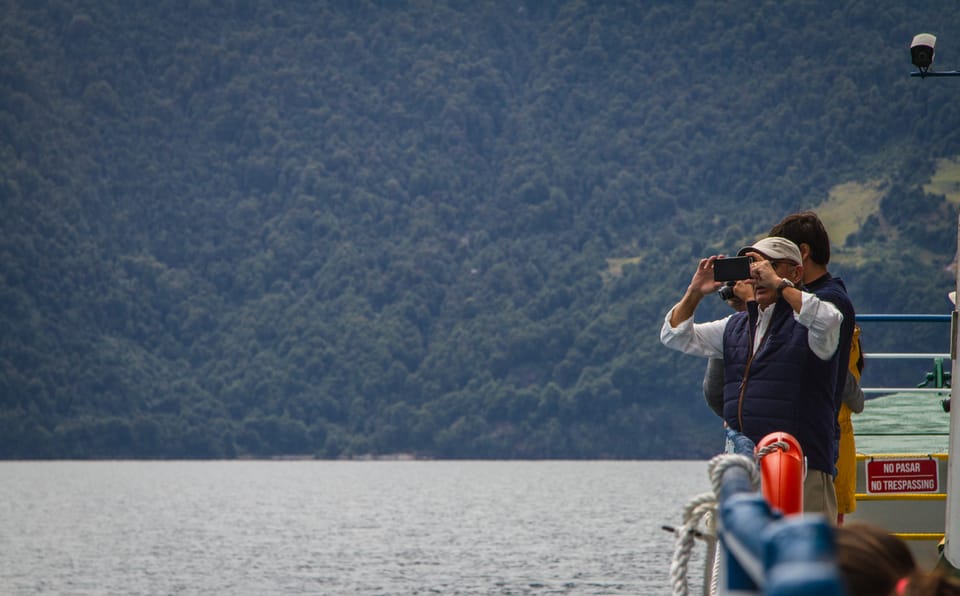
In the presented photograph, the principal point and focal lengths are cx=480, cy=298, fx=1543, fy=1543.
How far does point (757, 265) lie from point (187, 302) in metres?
167

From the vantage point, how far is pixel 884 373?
122 metres

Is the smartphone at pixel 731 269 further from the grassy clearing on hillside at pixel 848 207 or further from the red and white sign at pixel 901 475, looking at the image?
the grassy clearing on hillside at pixel 848 207

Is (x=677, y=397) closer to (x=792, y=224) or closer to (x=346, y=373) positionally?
(x=346, y=373)

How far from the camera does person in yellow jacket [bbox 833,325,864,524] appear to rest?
198 inches

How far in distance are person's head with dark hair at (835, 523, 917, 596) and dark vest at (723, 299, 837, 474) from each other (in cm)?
236

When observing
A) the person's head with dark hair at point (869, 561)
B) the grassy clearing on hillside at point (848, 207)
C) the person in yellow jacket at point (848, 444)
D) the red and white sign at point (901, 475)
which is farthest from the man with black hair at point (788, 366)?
the grassy clearing on hillside at point (848, 207)

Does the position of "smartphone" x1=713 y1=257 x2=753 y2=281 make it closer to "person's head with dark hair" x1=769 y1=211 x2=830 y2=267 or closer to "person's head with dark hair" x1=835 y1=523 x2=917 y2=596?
"person's head with dark hair" x1=769 y1=211 x2=830 y2=267

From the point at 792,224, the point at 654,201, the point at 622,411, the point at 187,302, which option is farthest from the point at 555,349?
the point at 792,224

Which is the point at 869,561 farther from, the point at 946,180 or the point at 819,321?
the point at 946,180

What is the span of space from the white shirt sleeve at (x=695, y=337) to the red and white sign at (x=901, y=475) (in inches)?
78.9

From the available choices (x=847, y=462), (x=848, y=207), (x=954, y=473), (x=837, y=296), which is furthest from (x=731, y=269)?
(x=848, y=207)

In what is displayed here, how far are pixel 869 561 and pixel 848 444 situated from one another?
338 cm

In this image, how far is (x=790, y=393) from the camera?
4414 millimetres

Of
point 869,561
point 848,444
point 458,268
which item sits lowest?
point 869,561
